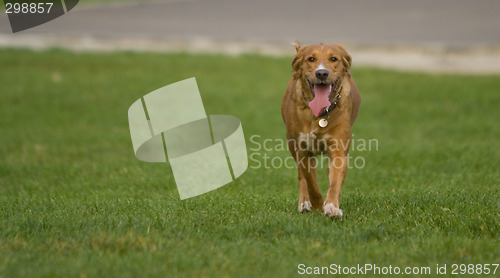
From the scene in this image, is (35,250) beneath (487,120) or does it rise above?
above

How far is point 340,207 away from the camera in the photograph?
6.83 meters

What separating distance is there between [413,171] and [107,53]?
1088 cm

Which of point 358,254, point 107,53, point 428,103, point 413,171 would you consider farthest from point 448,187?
point 107,53

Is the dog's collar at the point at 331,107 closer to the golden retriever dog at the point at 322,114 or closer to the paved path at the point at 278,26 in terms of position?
the golden retriever dog at the point at 322,114

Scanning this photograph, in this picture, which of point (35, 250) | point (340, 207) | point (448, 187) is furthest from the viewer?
point (448, 187)

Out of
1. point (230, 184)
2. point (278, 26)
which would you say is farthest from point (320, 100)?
point (278, 26)

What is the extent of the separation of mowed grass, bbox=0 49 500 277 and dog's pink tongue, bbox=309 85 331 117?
899 mm

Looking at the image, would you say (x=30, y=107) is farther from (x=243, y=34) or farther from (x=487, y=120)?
(x=487, y=120)

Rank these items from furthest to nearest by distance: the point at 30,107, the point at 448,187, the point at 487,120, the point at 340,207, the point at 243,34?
the point at 243,34 → the point at 30,107 → the point at 487,120 → the point at 448,187 → the point at 340,207

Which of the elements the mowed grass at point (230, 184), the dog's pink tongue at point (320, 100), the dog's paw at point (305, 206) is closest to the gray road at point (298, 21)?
the mowed grass at point (230, 184)

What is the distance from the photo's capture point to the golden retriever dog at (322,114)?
20.4 ft

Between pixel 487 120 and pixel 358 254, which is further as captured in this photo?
pixel 487 120

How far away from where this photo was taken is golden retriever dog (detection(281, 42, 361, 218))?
6230 millimetres

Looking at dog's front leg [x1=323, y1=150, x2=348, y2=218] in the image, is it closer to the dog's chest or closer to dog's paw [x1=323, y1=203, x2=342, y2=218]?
dog's paw [x1=323, y1=203, x2=342, y2=218]
